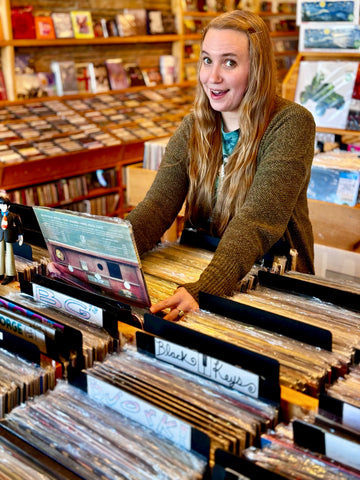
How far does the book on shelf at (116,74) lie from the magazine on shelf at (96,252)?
13.8 ft

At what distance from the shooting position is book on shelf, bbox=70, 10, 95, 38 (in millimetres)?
4863

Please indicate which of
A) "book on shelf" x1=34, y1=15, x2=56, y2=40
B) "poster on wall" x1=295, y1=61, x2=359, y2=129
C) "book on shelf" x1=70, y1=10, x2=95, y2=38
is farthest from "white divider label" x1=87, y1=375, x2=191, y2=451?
"book on shelf" x1=70, y1=10, x2=95, y2=38

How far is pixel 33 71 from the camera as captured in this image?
477cm

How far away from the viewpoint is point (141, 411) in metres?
0.89

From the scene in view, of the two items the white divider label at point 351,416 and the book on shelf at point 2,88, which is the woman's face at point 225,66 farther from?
the book on shelf at point 2,88

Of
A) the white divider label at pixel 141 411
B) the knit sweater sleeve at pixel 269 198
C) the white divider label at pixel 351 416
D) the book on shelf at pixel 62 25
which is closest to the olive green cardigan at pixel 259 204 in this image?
the knit sweater sleeve at pixel 269 198

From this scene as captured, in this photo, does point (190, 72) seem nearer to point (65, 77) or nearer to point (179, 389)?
point (65, 77)

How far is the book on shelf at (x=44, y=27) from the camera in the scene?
180 inches

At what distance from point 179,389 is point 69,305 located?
376mm

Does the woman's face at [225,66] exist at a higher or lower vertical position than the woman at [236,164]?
higher

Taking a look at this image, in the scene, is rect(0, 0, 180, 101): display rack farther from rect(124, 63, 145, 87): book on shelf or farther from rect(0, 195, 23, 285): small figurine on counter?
rect(0, 195, 23, 285): small figurine on counter

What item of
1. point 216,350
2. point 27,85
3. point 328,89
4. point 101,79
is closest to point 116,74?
point 101,79

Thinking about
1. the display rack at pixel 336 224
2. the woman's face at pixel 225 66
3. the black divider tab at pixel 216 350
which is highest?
the woman's face at pixel 225 66

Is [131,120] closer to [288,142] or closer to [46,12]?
[46,12]
